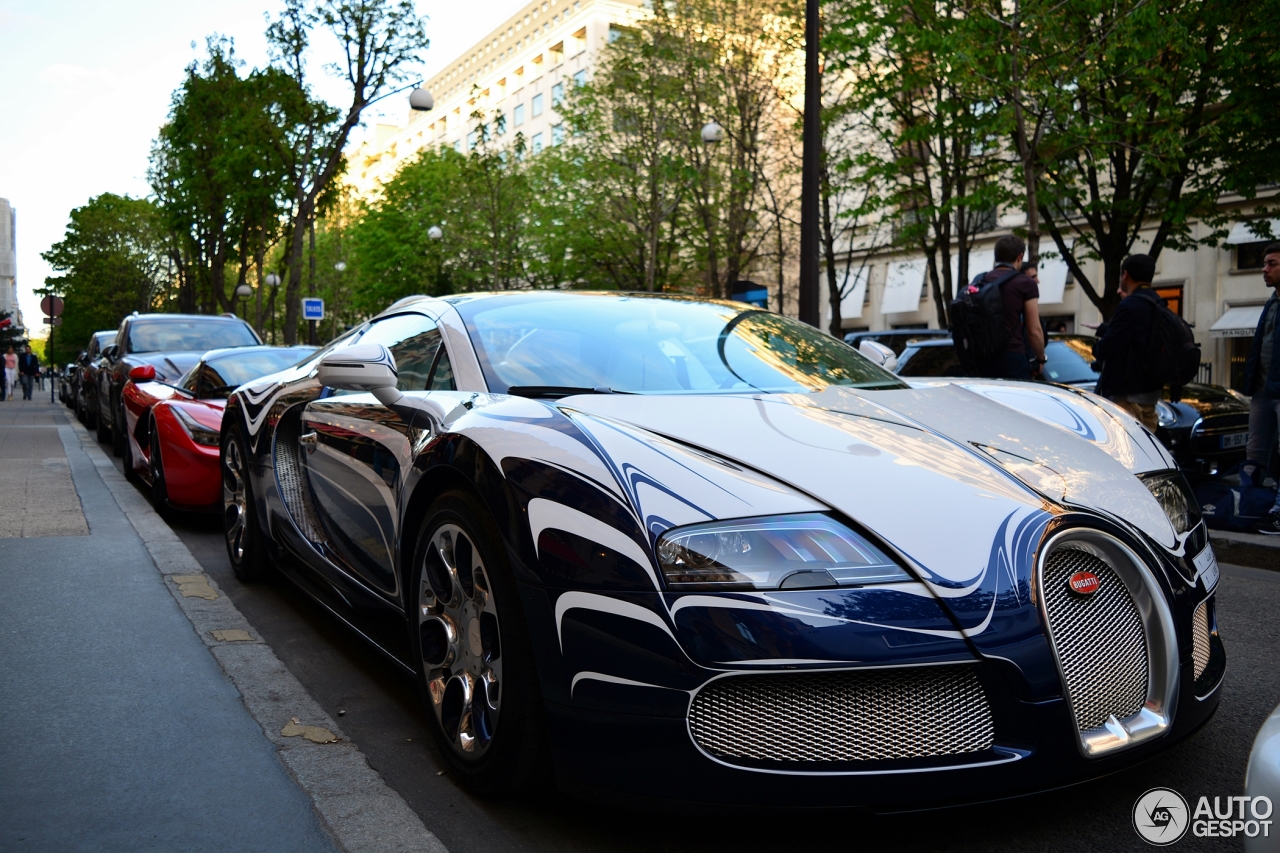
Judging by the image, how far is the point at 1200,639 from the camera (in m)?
2.75

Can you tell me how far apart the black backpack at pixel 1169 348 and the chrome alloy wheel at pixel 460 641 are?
→ 600 centimetres

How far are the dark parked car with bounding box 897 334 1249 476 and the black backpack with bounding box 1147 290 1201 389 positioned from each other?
1.27 metres

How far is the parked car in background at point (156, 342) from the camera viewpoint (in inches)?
484

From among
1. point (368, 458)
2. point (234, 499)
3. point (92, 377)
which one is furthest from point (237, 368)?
point (92, 377)

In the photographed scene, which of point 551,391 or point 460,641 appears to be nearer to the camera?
point 460,641

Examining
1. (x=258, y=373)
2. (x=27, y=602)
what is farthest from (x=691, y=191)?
(x=27, y=602)

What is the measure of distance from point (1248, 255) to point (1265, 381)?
23806mm

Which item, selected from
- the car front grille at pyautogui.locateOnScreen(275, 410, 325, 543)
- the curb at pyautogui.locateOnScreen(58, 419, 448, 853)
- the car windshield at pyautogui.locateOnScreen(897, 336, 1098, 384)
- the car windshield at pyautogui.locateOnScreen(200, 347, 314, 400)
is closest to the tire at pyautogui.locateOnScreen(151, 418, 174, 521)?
the car windshield at pyautogui.locateOnScreen(200, 347, 314, 400)

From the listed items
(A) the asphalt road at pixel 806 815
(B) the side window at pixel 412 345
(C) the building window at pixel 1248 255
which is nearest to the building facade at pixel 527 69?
(C) the building window at pixel 1248 255

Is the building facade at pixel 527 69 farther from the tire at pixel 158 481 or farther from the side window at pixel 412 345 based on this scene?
the side window at pixel 412 345

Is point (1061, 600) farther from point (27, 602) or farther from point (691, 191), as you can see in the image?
point (691, 191)

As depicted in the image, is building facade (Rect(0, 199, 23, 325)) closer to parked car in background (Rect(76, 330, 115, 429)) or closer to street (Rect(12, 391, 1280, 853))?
parked car in background (Rect(76, 330, 115, 429))

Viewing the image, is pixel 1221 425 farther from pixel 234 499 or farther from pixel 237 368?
pixel 237 368

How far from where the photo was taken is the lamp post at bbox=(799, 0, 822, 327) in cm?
1189
